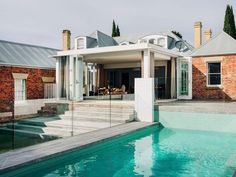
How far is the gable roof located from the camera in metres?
20.0

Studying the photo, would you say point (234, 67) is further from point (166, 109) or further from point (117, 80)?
point (117, 80)

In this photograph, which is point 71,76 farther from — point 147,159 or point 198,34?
point 147,159

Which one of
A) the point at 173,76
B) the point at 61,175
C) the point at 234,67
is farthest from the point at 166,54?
the point at 61,175

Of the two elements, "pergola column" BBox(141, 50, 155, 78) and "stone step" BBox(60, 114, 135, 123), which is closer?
"stone step" BBox(60, 114, 135, 123)

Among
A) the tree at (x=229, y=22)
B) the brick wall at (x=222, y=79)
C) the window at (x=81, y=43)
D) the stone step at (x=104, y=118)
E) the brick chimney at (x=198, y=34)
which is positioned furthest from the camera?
the tree at (x=229, y=22)

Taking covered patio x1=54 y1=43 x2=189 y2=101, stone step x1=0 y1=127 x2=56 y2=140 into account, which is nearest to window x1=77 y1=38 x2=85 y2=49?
covered patio x1=54 y1=43 x2=189 y2=101

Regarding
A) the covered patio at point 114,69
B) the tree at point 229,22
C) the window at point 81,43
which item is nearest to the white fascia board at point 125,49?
the covered patio at point 114,69

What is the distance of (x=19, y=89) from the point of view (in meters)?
18.8

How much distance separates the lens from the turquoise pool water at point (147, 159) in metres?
7.01

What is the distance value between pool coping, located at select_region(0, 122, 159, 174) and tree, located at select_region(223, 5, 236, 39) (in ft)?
79.8

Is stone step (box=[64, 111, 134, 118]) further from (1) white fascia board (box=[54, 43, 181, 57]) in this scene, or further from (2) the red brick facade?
(2) the red brick facade

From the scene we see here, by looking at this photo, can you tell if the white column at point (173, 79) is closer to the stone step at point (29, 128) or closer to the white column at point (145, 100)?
the white column at point (145, 100)

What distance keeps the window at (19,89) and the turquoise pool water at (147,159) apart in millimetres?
10215

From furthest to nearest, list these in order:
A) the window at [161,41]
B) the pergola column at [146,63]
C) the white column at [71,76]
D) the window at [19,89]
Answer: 1. the window at [161,41]
2. the white column at [71,76]
3. the window at [19,89]
4. the pergola column at [146,63]
